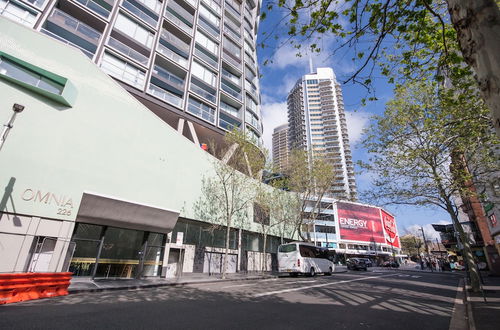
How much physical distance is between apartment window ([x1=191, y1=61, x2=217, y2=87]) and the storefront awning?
1734cm

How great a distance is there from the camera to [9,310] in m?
5.38

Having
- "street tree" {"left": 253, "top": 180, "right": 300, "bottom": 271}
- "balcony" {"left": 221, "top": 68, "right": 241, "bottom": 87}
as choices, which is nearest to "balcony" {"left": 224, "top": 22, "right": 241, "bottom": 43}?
"balcony" {"left": 221, "top": 68, "right": 241, "bottom": 87}

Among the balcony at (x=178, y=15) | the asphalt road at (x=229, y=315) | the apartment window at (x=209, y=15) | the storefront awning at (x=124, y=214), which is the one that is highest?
the apartment window at (x=209, y=15)

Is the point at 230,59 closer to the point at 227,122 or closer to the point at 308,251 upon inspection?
the point at 227,122

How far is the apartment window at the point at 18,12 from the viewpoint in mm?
16470

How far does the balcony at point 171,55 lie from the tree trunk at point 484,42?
25990 millimetres

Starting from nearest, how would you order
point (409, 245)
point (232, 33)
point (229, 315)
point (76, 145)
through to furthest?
point (229, 315), point (76, 145), point (232, 33), point (409, 245)

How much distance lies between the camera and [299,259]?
59.0ft

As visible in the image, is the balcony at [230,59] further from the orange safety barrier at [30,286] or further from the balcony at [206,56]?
the orange safety barrier at [30,286]

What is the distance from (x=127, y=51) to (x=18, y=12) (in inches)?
289

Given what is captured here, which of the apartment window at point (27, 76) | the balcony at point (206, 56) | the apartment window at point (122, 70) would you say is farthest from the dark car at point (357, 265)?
the apartment window at point (27, 76)

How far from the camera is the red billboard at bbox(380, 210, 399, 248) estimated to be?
7218 cm

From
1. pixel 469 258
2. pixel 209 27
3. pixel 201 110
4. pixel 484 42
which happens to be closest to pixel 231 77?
pixel 209 27

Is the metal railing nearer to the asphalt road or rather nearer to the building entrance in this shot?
the building entrance
